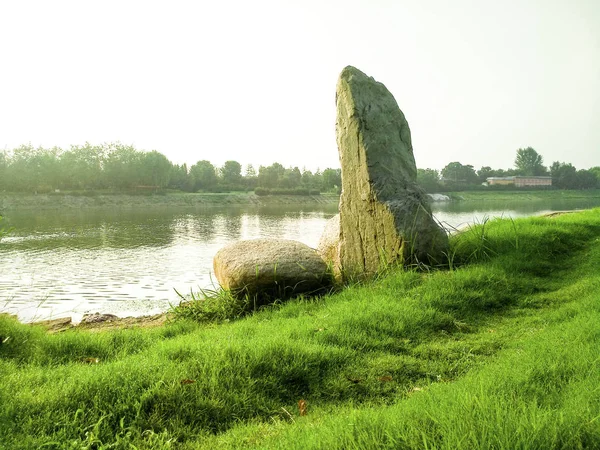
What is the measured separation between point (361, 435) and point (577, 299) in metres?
Result: 4.51

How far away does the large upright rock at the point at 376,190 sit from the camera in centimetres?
711

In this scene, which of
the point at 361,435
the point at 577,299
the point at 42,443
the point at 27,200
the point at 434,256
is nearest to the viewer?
the point at 361,435

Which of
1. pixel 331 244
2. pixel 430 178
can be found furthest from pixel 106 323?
pixel 430 178

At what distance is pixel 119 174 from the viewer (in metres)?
61.7

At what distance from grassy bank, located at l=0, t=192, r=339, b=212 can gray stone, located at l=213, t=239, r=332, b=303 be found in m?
42.5

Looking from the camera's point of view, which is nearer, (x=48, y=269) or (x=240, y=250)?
(x=240, y=250)

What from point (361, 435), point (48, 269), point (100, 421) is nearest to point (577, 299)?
point (361, 435)

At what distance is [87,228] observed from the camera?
25.7m

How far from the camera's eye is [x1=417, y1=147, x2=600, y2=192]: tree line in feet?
139

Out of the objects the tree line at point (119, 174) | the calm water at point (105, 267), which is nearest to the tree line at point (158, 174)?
the tree line at point (119, 174)

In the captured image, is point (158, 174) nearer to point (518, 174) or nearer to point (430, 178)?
point (430, 178)

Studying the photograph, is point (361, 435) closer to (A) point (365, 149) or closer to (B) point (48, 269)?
(A) point (365, 149)

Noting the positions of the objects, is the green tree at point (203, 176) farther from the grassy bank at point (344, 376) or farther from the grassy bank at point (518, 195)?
the grassy bank at point (344, 376)

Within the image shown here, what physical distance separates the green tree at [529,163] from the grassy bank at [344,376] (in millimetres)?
52907
